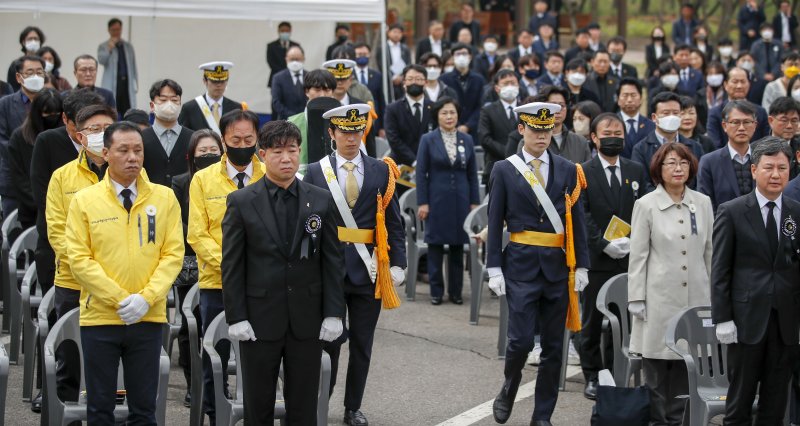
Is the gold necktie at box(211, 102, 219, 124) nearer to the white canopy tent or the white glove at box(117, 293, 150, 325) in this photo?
the white glove at box(117, 293, 150, 325)

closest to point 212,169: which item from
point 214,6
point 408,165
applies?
point 408,165

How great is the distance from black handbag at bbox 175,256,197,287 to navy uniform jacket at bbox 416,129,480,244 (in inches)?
152

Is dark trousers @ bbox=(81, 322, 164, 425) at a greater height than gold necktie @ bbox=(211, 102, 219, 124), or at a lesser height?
lesser

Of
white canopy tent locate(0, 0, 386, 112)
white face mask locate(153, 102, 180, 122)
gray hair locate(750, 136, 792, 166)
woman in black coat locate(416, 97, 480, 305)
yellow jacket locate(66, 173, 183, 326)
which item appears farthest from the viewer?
white canopy tent locate(0, 0, 386, 112)

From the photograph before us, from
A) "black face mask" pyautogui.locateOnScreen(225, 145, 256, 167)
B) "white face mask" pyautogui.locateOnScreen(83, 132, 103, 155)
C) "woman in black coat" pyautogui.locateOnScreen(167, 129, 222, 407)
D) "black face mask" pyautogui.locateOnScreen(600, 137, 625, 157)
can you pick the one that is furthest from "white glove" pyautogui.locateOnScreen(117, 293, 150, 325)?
"black face mask" pyautogui.locateOnScreen(600, 137, 625, 157)

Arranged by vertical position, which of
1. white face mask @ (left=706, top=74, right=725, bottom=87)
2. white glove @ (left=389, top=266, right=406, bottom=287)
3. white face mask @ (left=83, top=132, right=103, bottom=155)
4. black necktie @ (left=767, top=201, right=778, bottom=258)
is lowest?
white glove @ (left=389, top=266, right=406, bottom=287)

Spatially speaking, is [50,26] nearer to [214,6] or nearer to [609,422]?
[214,6]

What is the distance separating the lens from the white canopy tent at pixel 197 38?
55.2 ft

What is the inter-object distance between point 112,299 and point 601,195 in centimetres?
396

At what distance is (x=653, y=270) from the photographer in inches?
324

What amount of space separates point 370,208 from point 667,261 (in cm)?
194

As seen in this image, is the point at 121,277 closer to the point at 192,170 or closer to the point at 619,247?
the point at 192,170

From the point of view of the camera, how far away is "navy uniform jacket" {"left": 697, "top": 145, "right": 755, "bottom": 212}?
32.0ft

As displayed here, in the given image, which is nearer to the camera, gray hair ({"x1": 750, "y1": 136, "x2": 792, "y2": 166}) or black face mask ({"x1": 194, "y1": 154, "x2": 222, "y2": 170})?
gray hair ({"x1": 750, "y1": 136, "x2": 792, "y2": 166})
